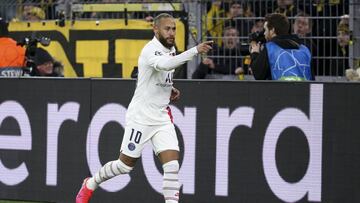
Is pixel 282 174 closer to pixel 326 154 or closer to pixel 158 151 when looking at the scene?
pixel 326 154

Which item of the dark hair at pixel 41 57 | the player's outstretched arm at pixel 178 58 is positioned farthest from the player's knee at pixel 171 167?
the dark hair at pixel 41 57

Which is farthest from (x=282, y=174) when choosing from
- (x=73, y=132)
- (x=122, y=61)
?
(x=122, y=61)

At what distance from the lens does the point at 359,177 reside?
9164 mm

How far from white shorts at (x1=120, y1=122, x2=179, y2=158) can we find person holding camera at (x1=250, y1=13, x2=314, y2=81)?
1.55 metres

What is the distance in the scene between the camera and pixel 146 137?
885cm

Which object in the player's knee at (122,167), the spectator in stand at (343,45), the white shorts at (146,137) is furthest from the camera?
the spectator in stand at (343,45)

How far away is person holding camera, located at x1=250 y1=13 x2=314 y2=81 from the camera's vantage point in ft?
32.5

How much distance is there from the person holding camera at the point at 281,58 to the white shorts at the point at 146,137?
1.55m

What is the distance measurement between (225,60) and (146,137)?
3.98m

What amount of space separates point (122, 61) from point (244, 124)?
13.2ft

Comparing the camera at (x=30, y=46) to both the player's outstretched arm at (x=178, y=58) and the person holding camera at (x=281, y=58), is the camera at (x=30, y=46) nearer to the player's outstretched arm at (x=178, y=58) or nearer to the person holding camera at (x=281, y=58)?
the person holding camera at (x=281, y=58)

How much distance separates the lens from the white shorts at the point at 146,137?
28.8 ft

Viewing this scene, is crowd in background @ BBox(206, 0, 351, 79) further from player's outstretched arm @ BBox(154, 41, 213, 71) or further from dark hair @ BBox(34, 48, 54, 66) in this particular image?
player's outstretched arm @ BBox(154, 41, 213, 71)

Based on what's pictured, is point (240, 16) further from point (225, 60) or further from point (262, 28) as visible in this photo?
point (225, 60)
